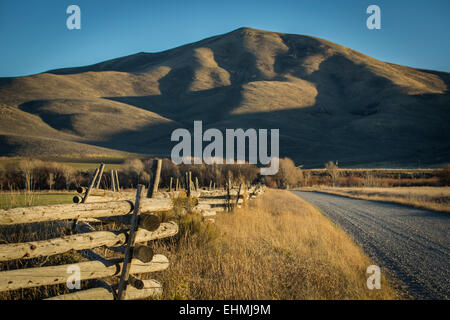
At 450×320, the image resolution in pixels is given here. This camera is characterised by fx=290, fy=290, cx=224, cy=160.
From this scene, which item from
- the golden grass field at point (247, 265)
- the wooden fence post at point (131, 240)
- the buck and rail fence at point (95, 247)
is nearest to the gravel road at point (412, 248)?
the golden grass field at point (247, 265)

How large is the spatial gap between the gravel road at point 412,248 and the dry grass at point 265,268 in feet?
2.09

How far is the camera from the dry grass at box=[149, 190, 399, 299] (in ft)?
15.2

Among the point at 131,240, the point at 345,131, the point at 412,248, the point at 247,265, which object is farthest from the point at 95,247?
the point at 345,131

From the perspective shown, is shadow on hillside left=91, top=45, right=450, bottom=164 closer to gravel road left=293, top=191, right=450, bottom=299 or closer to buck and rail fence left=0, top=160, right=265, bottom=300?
gravel road left=293, top=191, right=450, bottom=299

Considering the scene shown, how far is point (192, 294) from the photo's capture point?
4.74 meters

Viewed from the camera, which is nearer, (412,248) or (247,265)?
(247,265)

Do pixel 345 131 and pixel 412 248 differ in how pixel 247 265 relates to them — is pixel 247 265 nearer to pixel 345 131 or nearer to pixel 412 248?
pixel 412 248

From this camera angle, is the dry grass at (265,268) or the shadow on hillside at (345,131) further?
the shadow on hillside at (345,131)

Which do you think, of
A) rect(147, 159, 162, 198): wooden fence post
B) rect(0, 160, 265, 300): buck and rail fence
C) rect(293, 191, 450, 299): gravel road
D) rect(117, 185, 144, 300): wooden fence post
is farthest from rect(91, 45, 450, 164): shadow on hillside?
rect(117, 185, 144, 300): wooden fence post

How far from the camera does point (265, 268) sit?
5.47 metres

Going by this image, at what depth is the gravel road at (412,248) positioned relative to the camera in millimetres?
5406

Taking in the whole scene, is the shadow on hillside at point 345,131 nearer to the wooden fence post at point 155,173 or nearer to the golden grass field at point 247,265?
the golden grass field at point 247,265

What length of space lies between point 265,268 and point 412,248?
16.5ft

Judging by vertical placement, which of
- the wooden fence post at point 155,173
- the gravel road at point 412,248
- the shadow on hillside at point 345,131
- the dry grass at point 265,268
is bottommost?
the gravel road at point 412,248
